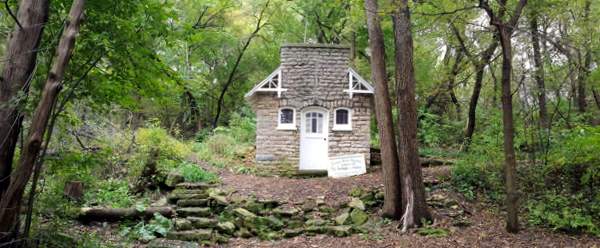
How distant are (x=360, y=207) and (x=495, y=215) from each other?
244 cm

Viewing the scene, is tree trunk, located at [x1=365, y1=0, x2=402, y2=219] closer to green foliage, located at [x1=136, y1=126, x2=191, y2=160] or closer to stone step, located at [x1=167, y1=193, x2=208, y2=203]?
stone step, located at [x1=167, y1=193, x2=208, y2=203]

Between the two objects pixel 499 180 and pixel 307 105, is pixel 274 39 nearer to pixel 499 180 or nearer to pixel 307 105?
pixel 307 105

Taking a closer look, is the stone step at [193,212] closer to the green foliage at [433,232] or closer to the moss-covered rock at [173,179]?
the moss-covered rock at [173,179]

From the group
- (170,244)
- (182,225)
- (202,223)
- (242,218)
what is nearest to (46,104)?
(170,244)

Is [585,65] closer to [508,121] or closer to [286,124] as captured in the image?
[508,121]

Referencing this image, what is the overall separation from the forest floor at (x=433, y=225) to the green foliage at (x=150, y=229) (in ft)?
3.62

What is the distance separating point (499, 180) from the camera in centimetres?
852

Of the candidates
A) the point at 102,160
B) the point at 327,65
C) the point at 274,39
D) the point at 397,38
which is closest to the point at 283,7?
the point at 274,39

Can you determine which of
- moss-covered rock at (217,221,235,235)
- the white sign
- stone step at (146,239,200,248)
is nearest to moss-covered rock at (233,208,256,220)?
moss-covered rock at (217,221,235,235)

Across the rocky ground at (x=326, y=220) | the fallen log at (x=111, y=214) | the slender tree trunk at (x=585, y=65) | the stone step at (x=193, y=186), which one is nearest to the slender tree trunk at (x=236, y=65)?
the rocky ground at (x=326, y=220)

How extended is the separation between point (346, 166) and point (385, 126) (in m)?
4.19

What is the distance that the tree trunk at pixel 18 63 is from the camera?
13.1 ft

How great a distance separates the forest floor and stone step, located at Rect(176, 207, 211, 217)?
3.96ft

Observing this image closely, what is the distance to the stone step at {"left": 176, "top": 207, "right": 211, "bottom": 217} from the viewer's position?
7.69m
